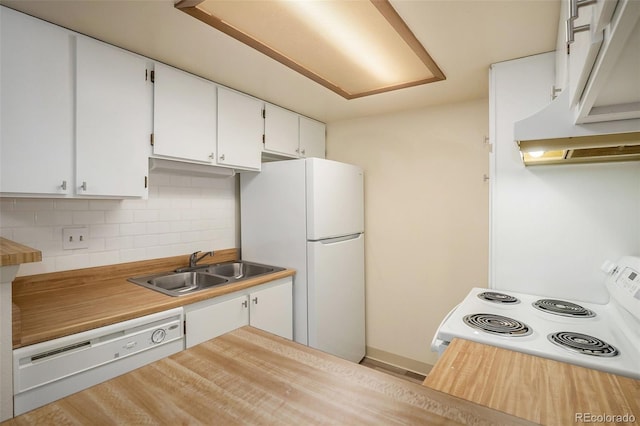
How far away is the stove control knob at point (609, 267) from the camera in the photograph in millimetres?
1481

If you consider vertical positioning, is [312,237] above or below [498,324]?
above

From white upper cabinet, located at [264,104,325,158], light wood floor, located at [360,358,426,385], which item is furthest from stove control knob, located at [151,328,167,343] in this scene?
light wood floor, located at [360,358,426,385]

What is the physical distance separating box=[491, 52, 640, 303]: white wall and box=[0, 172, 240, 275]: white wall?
6.77 ft

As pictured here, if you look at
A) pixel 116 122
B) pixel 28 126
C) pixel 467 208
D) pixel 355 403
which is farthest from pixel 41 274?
pixel 467 208

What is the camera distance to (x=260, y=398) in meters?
0.59

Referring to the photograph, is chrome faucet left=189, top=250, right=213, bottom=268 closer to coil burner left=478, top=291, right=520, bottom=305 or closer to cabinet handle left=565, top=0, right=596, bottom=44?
coil burner left=478, top=291, right=520, bottom=305

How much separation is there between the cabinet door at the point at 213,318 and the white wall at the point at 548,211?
1.58m

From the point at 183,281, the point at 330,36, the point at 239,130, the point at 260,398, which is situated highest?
the point at 330,36

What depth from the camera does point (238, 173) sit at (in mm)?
2789

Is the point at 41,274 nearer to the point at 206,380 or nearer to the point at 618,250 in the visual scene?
the point at 206,380

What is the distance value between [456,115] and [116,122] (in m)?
2.48

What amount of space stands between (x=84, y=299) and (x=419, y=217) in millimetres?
2473

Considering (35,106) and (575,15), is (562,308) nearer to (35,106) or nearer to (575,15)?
(575,15)

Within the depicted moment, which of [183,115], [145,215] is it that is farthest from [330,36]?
[145,215]
